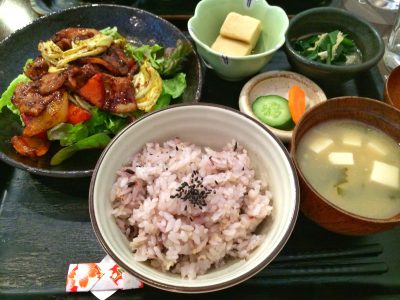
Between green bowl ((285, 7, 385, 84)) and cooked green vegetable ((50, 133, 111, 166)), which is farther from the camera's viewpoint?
green bowl ((285, 7, 385, 84))

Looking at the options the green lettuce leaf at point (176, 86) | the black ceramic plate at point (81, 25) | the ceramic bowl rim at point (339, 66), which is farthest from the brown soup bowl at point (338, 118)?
the green lettuce leaf at point (176, 86)

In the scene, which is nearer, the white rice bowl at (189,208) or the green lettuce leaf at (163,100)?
the white rice bowl at (189,208)

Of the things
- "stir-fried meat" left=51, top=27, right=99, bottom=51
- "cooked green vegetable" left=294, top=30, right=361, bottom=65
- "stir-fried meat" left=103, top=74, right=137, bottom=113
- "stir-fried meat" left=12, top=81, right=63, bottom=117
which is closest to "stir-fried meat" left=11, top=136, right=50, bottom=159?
"stir-fried meat" left=12, top=81, right=63, bottom=117

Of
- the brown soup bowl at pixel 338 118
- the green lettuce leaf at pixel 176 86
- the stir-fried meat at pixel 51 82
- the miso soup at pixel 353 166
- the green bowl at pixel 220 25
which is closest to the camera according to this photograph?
the brown soup bowl at pixel 338 118

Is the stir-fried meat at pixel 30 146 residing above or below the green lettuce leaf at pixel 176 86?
above

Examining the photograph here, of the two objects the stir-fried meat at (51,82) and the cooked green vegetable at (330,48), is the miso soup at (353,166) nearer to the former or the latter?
the cooked green vegetable at (330,48)

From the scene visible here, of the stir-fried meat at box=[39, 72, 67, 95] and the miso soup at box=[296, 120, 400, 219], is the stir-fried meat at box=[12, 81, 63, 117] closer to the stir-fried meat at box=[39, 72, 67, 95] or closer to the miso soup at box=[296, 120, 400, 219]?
the stir-fried meat at box=[39, 72, 67, 95]
